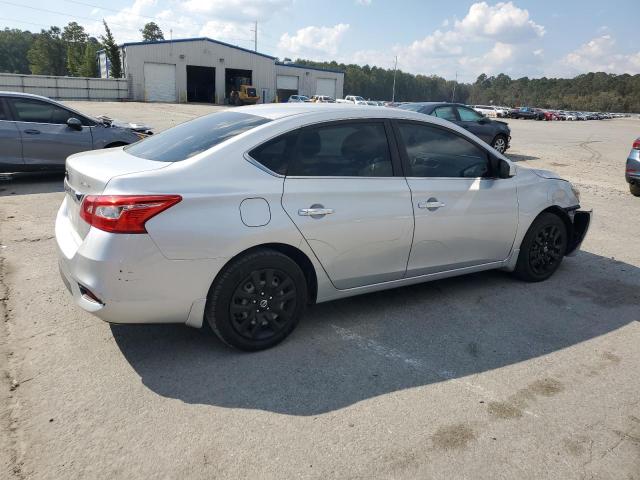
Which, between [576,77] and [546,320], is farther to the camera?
[576,77]

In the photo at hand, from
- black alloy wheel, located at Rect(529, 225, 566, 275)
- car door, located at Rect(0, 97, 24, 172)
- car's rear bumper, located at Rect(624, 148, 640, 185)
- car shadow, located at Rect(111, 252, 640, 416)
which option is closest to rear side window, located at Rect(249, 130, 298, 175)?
car shadow, located at Rect(111, 252, 640, 416)

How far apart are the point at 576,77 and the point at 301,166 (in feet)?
557

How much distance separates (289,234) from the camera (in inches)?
135

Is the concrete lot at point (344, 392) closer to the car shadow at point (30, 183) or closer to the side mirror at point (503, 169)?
the side mirror at point (503, 169)

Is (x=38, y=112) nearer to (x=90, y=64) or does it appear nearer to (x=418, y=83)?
(x=90, y=64)

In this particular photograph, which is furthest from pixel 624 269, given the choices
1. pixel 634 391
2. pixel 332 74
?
pixel 332 74

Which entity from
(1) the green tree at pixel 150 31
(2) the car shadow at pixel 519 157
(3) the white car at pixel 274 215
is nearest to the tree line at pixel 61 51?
(1) the green tree at pixel 150 31

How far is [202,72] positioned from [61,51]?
5775cm

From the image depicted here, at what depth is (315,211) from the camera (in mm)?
3535

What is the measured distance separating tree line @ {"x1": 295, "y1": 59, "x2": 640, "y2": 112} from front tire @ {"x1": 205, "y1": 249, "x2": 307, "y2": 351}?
11986 centimetres

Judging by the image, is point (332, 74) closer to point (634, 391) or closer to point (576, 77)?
point (634, 391)

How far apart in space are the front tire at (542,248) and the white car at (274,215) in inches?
11.3

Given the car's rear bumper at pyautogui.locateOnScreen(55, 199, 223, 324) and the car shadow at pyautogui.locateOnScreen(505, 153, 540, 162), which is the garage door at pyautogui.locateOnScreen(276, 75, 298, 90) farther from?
the car's rear bumper at pyautogui.locateOnScreen(55, 199, 223, 324)

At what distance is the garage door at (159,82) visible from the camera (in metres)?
49.9
